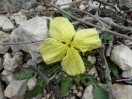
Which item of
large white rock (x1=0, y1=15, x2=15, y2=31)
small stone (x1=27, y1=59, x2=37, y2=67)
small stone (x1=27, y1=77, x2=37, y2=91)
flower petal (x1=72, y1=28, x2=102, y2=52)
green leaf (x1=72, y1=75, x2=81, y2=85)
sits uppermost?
flower petal (x1=72, y1=28, x2=102, y2=52)

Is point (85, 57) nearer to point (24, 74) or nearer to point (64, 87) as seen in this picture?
point (64, 87)

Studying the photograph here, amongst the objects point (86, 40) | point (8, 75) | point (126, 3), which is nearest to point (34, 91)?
point (8, 75)

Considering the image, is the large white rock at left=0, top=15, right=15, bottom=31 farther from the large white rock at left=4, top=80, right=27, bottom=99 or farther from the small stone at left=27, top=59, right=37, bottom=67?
the large white rock at left=4, top=80, right=27, bottom=99

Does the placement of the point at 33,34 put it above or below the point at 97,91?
above

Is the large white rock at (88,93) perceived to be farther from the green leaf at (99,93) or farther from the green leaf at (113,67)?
the green leaf at (113,67)

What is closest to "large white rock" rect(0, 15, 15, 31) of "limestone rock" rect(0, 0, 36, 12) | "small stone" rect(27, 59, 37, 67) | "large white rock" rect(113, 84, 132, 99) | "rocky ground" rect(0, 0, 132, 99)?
"rocky ground" rect(0, 0, 132, 99)

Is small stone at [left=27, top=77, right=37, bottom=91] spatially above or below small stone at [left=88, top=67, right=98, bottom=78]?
below

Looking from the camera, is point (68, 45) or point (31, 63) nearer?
point (68, 45)
